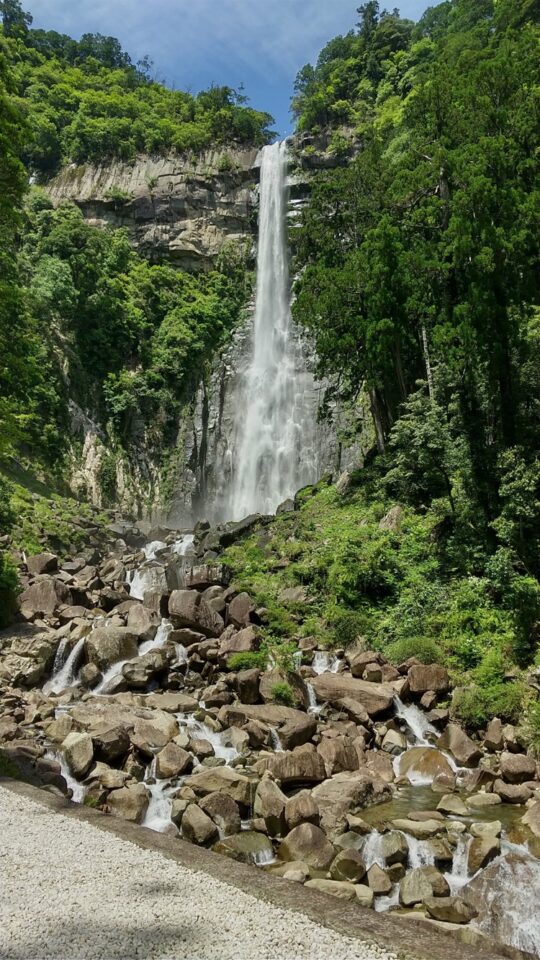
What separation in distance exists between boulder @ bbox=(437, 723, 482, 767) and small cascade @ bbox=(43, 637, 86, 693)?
7.79 meters

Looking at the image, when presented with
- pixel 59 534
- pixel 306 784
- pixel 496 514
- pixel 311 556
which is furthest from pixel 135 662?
pixel 59 534

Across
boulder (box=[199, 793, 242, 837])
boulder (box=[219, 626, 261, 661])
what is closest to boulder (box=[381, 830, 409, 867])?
boulder (box=[199, 793, 242, 837])

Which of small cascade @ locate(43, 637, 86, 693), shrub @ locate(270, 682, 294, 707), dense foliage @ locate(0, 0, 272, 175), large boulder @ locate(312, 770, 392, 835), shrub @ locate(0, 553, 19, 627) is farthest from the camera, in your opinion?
dense foliage @ locate(0, 0, 272, 175)

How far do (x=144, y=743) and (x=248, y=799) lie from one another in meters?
2.25

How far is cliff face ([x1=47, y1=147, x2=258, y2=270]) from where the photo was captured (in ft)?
144

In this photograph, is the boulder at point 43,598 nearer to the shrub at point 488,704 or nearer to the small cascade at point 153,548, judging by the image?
the small cascade at point 153,548

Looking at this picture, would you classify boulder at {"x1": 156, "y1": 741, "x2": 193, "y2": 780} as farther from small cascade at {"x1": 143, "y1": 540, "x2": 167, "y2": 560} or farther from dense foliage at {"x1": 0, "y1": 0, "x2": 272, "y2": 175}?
dense foliage at {"x1": 0, "y1": 0, "x2": 272, "y2": 175}

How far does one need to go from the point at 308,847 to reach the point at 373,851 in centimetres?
78

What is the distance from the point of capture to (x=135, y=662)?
1320cm

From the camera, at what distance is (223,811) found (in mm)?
7750

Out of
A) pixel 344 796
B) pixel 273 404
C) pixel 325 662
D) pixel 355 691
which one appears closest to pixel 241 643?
pixel 325 662

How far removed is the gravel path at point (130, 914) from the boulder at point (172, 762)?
3.55 meters

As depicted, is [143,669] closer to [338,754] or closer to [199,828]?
[338,754]

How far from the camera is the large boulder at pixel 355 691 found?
Result: 449 inches
